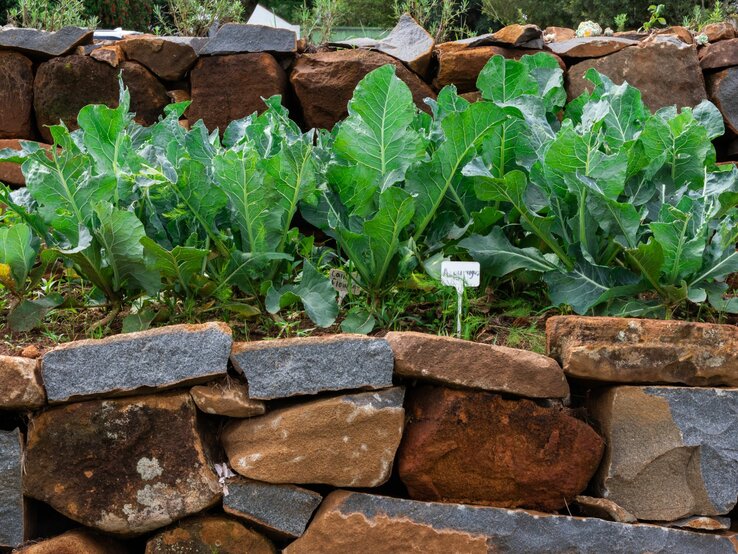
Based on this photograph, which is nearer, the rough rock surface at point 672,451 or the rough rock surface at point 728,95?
the rough rock surface at point 672,451

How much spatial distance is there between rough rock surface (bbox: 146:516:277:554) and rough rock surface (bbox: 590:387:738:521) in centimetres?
90

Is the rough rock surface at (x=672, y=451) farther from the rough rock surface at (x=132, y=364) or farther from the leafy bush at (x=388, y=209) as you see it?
the rough rock surface at (x=132, y=364)

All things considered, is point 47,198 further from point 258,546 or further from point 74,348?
point 258,546

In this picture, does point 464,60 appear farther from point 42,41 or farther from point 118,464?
point 118,464

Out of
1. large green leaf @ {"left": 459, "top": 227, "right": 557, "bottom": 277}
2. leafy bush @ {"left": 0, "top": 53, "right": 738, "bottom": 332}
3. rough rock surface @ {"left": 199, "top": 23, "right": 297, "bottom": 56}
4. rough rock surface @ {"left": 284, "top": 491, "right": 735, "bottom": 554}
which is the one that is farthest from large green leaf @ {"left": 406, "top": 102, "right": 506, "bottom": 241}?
rough rock surface @ {"left": 199, "top": 23, "right": 297, "bottom": 56}

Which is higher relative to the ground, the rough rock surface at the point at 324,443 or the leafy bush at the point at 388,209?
the leafy bush at the point at 388,209

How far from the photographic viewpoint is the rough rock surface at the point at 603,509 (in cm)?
216

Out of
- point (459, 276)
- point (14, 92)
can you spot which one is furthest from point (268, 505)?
point (14, 92)

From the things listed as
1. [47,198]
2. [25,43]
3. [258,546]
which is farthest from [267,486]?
[25,43]

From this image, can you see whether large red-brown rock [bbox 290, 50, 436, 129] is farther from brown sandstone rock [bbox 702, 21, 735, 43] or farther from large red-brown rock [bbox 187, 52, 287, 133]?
brown sandstone rock [bbox 702, 21, 735, 43]

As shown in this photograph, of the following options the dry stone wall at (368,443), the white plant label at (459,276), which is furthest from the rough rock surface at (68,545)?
the white plant label at (459,276)

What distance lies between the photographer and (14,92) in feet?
11.8

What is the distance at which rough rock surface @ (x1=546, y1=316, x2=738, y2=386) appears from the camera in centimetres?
216

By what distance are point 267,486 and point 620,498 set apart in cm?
86
